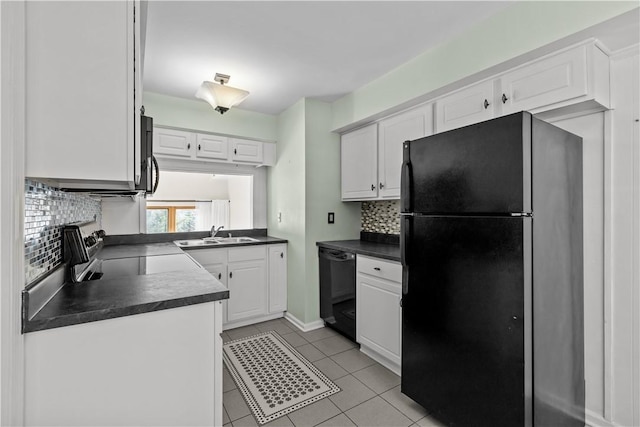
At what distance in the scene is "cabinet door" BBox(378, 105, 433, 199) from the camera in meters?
2.38

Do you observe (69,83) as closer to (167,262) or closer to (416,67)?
(167,262)

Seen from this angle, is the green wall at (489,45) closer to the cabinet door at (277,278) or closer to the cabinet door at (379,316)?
the cabinet door at (379,316)

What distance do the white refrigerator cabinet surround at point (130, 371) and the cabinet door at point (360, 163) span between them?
2.01 m

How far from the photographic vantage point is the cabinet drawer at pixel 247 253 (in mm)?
A: 3191

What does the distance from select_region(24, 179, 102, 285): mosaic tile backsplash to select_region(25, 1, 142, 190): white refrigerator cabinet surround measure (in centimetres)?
18

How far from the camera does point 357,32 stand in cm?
201

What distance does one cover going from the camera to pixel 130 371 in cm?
107

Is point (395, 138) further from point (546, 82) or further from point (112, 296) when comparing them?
point (112, 296)

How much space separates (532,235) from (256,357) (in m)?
2.18

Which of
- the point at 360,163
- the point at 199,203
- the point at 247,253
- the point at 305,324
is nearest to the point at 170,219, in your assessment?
the point at 199,203

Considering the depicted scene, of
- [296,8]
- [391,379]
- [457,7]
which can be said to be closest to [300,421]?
[391,379]

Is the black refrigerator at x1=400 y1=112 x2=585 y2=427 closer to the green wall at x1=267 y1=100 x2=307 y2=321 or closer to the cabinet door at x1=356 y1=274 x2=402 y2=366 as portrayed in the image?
the cabinet door at x1=356 y1=274 x2=402 y2=366

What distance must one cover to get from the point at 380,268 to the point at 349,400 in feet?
3.03

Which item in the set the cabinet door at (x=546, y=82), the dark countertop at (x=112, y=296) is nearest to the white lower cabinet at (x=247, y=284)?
Answer: the dark countertop at (x=112, y=296)
